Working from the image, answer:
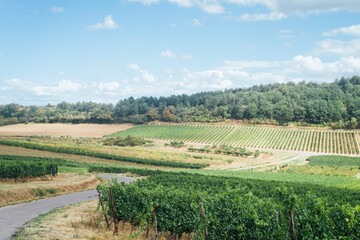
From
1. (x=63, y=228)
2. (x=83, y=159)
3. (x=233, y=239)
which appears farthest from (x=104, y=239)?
(x=83, y=159)

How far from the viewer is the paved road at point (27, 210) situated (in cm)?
1912

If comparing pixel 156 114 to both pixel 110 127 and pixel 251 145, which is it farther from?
pixel 251 145

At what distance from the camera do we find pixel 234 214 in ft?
49.0

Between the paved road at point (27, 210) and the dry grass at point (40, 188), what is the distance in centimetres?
135

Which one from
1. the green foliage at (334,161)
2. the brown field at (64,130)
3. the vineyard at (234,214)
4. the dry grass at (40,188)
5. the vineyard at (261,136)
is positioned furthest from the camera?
the brown field at (64,130)

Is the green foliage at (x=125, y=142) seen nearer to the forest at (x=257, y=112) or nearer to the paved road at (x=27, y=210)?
the forest at (x=257, y=112)

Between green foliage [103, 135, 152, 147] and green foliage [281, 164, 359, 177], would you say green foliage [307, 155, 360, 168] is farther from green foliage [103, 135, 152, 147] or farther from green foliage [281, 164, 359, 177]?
green foliage [103, 135, 152, 147]

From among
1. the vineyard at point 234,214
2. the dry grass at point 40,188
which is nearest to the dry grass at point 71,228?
the vineyard at point 234,214

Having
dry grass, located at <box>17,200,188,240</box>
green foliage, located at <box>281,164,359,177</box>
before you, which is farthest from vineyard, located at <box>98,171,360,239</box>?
green foliage, located at <box>281,164,359,177</box>

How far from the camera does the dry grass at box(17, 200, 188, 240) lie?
675 inches

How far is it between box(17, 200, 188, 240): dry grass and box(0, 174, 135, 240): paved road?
89 centimetres

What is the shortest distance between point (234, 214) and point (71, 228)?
1074cm

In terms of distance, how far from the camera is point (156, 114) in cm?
15312

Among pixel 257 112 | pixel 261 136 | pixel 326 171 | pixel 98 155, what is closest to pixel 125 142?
pixel 98 155
